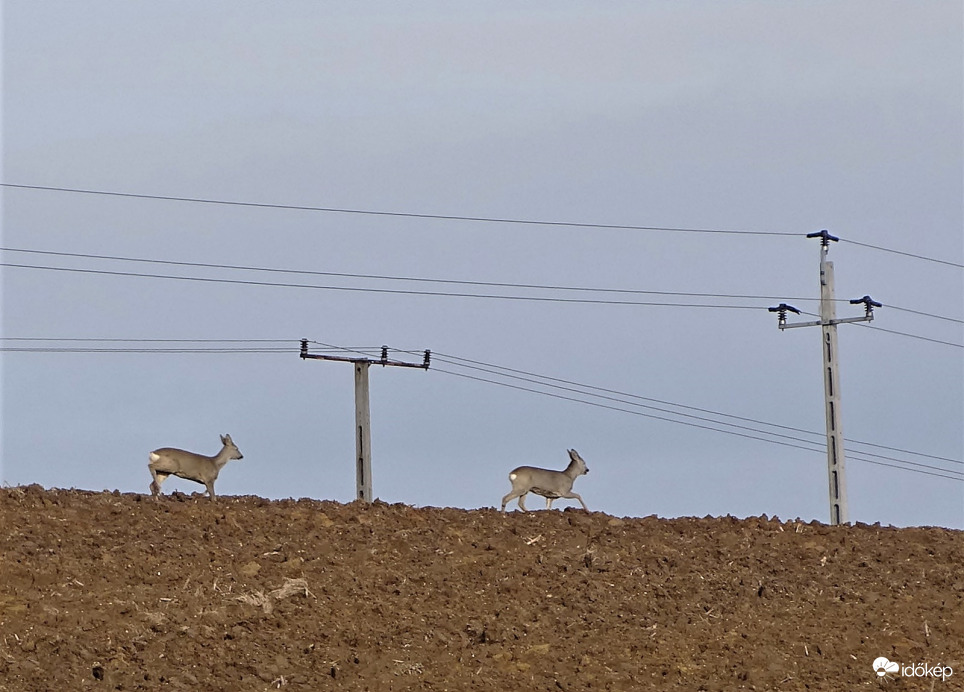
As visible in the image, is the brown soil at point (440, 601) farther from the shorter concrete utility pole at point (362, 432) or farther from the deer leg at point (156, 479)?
the shorter concrete utility pole at point (362, 432)

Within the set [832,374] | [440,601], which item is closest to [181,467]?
[440,601]

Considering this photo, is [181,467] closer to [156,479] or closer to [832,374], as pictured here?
[156,479]

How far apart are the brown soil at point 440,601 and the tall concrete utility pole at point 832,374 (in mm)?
13462

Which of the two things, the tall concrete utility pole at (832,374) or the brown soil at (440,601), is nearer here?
the brown soil at (440,601)

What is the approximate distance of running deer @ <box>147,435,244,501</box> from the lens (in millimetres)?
29047

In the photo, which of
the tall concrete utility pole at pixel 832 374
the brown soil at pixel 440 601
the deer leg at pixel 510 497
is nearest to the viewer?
the brown soil at pixel 440 601

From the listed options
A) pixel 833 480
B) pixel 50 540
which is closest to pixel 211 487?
pixel 50 540

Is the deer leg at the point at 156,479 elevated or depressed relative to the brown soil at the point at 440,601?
elevated

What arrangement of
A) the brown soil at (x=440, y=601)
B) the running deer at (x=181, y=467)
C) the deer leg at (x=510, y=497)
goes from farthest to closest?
the deer leg at (x=510, y=497)
the running deer at (x=181, y=467)
the brown soil at (x=440, y=601)

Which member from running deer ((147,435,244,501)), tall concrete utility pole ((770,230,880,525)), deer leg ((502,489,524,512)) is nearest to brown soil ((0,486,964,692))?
running deer ((147,435,244,501))

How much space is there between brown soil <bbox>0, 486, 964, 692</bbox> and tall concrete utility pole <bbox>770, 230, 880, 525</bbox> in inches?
Answer: 530

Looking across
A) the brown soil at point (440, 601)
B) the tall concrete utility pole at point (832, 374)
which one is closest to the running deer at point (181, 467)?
the brown soil at point (440, 601)

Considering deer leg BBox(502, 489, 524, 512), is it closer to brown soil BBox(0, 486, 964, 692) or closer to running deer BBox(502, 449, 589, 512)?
running deer BBox(502, 449, 589, 512)

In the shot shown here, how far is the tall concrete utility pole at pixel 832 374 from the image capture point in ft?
126
